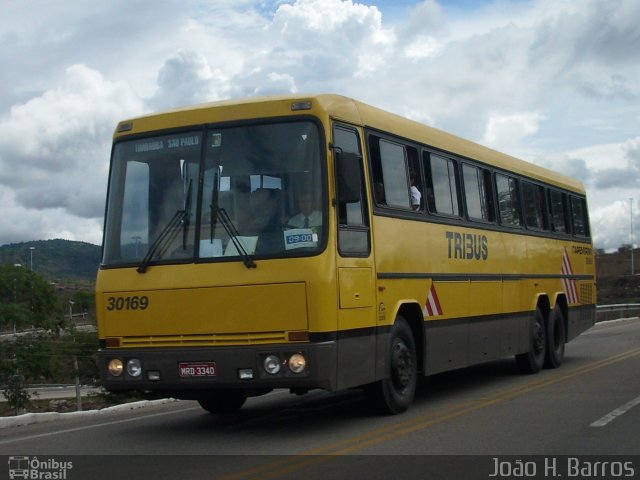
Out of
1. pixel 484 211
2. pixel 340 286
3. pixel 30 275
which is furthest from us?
pixel 30 275

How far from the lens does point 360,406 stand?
39.0 ft

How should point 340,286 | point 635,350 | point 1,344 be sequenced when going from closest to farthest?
point 340,286 < point 635,350 < point 1,344

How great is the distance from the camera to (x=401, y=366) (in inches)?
424

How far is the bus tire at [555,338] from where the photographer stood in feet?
54.5

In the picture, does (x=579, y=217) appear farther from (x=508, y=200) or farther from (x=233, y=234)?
(x=233, y=234)

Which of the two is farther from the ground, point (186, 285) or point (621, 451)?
point (186, 285)

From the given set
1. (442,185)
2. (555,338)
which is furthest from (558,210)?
(442,185)

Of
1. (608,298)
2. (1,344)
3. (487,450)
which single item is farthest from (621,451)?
(608,298)

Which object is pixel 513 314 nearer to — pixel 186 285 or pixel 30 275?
pixel 186 285

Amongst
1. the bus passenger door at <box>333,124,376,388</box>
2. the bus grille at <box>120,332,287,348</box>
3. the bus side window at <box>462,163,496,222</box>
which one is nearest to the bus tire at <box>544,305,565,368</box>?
the bus side window at <box>462,163,496,222</box>

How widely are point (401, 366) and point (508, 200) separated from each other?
17.7 feet

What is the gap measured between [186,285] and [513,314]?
7.14 metres

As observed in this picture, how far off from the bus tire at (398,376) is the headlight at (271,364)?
5.87 ft

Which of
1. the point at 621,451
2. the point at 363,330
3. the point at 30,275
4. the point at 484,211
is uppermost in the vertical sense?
the point at 30,275
